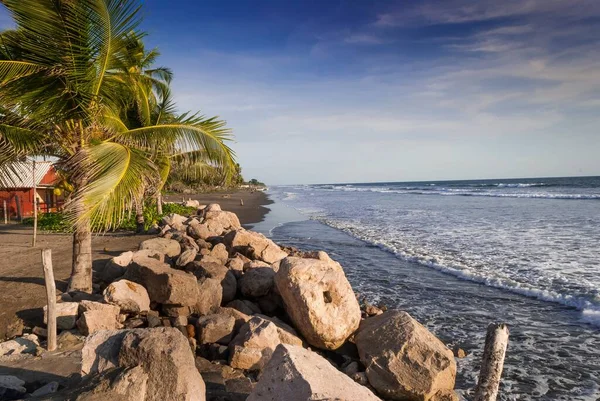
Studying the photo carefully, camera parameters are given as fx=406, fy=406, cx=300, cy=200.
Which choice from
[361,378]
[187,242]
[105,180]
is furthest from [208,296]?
[187,242]

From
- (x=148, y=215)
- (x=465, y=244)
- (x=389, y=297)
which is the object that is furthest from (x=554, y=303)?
(x=148, y=215)

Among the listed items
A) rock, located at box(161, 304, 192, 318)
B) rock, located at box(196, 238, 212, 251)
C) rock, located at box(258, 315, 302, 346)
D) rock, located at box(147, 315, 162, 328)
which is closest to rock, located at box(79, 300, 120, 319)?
rock, located at box(147, 315, 162, 328)

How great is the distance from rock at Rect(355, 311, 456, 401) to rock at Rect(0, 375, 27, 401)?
4.66 m

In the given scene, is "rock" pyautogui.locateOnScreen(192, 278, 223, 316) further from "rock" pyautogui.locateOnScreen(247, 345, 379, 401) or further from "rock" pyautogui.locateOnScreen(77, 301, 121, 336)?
"rock" pyautogui.locateOnScreen(247, 345, 379, 401)

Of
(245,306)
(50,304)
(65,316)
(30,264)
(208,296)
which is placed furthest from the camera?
(30,264)

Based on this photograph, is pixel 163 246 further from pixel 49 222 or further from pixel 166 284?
pixel 49 222

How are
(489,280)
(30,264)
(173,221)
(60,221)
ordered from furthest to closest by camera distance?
(60,221), (173,221), (30,264), (489,280)

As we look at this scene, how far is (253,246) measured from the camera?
12.2m

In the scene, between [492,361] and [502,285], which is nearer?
[492,361]

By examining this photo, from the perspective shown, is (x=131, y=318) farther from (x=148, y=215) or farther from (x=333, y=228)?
(x=333, y=228)

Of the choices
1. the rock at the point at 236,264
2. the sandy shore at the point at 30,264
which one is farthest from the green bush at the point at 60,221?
the rock at the point at 236,264

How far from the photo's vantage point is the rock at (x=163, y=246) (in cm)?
1119

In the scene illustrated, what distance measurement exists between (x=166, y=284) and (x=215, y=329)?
1.56 meters

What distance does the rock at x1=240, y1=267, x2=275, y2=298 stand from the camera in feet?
29.6
